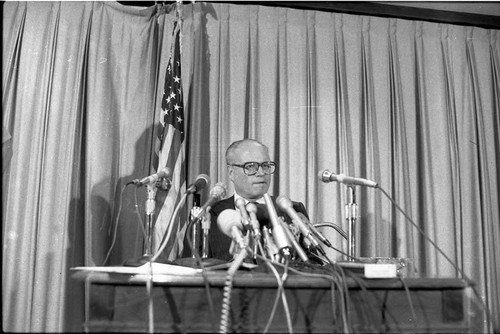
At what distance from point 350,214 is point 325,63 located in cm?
153

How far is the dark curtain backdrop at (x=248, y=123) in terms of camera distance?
3.51 metres

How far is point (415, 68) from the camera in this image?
4.17 m

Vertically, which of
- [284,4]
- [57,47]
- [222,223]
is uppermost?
[284,4]

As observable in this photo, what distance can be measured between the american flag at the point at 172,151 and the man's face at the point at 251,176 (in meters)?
0.43

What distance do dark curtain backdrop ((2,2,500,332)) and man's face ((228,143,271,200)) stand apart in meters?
0.49

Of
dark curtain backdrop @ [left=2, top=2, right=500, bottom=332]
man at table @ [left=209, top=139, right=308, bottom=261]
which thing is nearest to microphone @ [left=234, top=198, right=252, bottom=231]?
man at table @ [left=209, top=139, right=308, bottom=261]

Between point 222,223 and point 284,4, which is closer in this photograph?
point 222,223

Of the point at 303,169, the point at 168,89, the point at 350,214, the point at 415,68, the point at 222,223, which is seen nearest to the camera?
the point at 222,223

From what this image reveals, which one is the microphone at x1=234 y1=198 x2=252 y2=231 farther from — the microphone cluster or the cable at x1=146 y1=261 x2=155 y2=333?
the cable at x1=146 y1=261 x2=155 y2=333

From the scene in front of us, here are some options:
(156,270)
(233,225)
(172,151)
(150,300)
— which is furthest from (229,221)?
(172,151)

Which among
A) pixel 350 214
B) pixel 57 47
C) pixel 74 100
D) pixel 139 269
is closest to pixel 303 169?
pixel 350 214

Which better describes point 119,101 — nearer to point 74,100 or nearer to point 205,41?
point 74,100

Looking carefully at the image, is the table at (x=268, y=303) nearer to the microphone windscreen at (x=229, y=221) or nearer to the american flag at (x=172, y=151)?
the microphone windscreen at (x=229, y=221)

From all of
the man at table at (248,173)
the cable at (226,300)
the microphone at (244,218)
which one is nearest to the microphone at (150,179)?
the man at table at (248,173)
